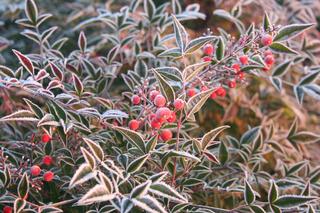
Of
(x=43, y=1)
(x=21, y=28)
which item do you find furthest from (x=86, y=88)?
(x=43, y=1)

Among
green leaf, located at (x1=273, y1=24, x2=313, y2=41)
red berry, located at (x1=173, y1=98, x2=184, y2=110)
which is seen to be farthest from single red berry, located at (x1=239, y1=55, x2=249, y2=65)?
red berry, located at (x1=173, y1=98, x2=184, y2=110)

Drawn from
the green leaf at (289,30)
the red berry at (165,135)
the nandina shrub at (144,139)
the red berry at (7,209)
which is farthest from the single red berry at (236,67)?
the red berry at (7,209)

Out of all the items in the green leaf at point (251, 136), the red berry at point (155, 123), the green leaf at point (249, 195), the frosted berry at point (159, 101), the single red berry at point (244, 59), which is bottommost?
the green leaf at point (251, 136)

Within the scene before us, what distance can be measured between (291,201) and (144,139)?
1.34 feet

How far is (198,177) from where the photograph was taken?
1.32 metres

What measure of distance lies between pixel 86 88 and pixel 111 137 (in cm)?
29

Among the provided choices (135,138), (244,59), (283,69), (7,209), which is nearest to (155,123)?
(135,138)

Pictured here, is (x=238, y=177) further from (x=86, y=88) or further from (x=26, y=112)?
(x=26, y=112)

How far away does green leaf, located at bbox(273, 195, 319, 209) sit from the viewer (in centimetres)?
113

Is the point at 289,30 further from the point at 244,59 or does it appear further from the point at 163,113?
the point at 163,113

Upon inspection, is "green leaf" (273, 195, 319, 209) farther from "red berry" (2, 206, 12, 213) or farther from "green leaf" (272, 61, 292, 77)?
"red berry" (2, 206, 12, 213)

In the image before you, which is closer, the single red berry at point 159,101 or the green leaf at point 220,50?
the single red berry at point 159,101

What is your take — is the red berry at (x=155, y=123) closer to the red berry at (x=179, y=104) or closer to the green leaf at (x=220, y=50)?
the red berry at (x=179, y=104)

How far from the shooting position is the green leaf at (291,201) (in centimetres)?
113
